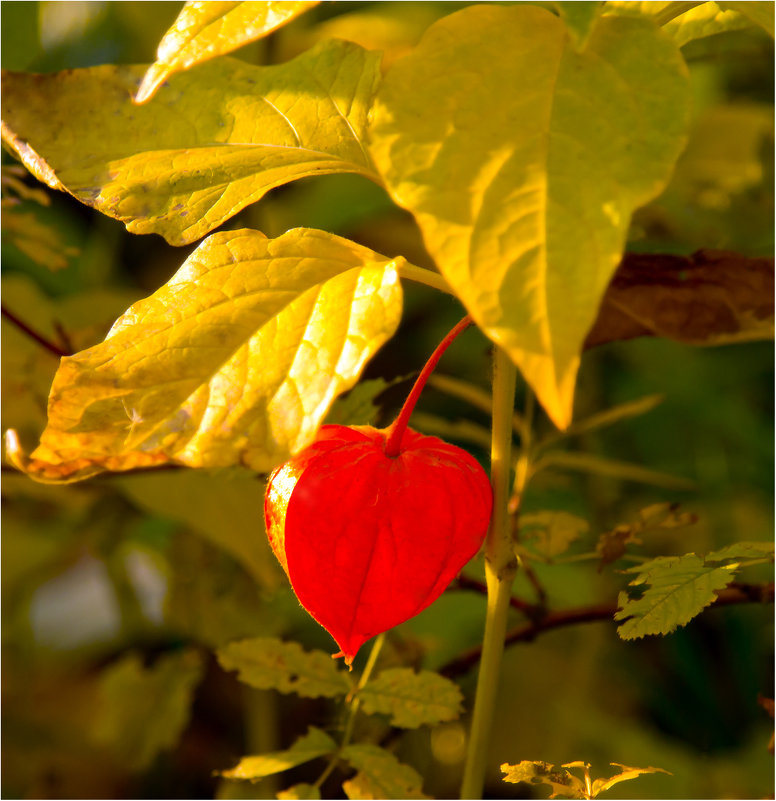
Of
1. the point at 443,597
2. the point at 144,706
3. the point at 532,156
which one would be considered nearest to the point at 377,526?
the point at 532,156

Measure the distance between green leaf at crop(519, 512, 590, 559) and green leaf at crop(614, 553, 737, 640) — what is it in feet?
0.32

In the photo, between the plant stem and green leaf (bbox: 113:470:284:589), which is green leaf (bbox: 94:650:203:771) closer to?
green leaf (bbox: 113:470:284:589)

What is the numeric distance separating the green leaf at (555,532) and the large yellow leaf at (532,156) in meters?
0.26

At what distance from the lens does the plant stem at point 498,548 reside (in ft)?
1.19

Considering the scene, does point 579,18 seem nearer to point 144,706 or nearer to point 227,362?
point 227,362

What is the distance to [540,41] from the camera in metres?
0.30

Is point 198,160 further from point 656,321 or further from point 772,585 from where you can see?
point 772,585

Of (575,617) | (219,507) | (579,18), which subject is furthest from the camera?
(219,507)

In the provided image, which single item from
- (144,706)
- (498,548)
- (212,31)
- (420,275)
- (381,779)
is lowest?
(144,706)

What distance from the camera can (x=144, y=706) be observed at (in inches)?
30.7

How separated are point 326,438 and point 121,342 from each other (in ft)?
0.31

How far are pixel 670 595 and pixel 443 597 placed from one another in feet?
2.01

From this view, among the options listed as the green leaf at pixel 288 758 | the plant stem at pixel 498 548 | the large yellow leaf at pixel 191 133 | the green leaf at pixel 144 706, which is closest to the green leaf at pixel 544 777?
the plant stem at pixel 498 548

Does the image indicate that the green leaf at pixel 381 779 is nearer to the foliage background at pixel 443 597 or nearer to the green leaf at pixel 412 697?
the green leaf at pixel 412 697
